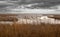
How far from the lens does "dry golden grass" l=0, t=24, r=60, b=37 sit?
50 cm

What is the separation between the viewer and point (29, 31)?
503mm

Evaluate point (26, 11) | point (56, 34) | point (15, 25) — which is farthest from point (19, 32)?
point (26, 11)

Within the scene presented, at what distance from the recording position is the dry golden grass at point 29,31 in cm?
50

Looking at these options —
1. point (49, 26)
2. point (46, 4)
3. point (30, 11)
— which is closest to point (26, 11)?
point (30, 11)

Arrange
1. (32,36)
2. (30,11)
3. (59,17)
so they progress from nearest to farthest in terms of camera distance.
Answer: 1. (32,36)
2. (59,17)
3. (30,11)

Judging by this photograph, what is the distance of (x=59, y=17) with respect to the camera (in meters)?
0.63

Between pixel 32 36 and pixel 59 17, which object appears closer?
pixel 32 36

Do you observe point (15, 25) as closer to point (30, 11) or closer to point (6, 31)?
point (6, 31)

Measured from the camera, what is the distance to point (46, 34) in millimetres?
504

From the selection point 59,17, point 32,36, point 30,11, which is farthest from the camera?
point 30,11

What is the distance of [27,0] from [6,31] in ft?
1.17

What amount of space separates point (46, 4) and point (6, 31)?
0.39 metres

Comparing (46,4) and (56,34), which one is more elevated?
(46,4)

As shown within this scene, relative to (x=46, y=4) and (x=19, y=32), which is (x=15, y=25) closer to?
(x=19, y=32)
